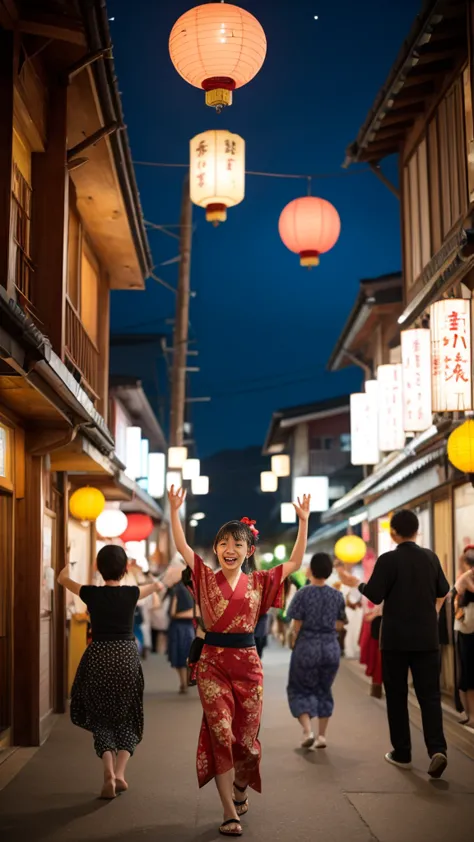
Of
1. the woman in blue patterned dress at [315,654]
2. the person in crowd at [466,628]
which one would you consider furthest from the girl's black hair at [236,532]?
the person in crowd at [466,628]

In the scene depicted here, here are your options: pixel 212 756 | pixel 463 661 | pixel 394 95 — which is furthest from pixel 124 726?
pixel 394 95

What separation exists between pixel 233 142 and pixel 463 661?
26.9ft

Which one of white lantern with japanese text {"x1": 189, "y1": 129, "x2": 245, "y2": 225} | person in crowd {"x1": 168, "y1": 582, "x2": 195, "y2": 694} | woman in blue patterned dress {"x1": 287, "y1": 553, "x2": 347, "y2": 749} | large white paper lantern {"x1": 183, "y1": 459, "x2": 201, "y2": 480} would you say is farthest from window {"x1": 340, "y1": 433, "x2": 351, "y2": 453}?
woman in blue patterned dress {"x1": 287, "y1": 553, "x2": 347, "y2": 749}

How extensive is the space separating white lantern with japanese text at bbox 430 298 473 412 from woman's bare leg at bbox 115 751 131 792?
19.4ft

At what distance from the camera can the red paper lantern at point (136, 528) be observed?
1155 inches

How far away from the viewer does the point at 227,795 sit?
811cm

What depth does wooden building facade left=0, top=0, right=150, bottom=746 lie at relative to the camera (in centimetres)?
1056

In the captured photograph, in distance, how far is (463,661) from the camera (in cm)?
1341

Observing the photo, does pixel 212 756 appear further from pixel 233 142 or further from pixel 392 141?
pixel 392 141

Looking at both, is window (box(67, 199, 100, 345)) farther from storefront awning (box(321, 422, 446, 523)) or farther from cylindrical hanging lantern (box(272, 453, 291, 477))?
cylindrical hanging lantern (box(272, 453, 291, 477))

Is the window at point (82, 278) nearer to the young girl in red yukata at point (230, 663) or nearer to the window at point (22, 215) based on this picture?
the window at point (22, 215)

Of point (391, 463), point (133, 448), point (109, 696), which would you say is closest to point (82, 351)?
point (391, 463)

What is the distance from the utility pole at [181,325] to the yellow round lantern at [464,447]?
1925cm

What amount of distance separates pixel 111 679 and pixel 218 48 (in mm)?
6561
